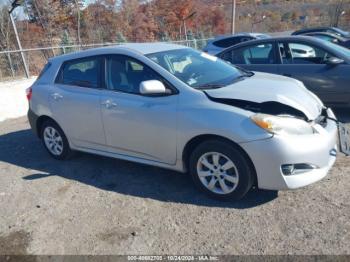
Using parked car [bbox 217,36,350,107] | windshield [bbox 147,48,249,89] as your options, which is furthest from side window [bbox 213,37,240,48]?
windshield [bbox 147,48,249,89]

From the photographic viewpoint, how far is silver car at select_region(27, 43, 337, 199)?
10.8 feet

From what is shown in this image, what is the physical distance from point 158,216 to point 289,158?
1418 mm

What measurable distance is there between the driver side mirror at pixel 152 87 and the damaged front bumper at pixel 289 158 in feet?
3.54

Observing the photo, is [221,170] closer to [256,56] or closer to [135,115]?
[135,115]

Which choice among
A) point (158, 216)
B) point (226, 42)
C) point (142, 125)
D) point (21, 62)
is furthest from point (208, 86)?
point (21, 62)

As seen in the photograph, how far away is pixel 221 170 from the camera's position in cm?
358

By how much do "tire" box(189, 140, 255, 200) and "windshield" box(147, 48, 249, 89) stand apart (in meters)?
0.74

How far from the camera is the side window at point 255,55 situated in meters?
6.35

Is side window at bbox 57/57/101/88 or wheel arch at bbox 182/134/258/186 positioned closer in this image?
wheel arch at bbox 182/134/258/186

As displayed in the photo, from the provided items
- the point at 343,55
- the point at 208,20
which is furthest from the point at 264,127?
the point at 208,20

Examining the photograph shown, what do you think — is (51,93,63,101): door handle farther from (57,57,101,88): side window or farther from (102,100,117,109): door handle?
(102,100,117,109): door handle

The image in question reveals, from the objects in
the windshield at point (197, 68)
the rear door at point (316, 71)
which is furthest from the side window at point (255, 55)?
the windshield at point (197, 68)

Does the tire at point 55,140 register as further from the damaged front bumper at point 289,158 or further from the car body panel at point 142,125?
the damaged front bumper at point 289,158

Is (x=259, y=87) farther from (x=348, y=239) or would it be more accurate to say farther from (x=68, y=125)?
(x=68, y=125)
